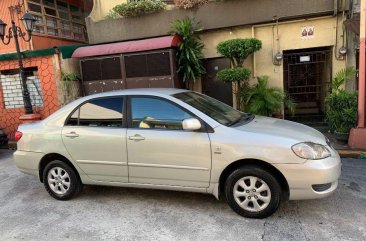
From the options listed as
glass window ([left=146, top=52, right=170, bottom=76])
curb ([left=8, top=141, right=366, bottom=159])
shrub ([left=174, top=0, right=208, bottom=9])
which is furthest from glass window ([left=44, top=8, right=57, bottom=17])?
curb ([left=8, top=141, right=366, bottom=159])

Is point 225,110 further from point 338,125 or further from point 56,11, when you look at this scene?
point 56,11

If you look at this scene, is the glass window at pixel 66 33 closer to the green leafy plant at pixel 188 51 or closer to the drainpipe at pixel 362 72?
the green leafy plant at pixel 188 51

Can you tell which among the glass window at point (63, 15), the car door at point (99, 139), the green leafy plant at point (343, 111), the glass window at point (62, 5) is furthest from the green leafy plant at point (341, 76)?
the glass window at point (62, 5)

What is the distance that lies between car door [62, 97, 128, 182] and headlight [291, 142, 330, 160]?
7.20 ft

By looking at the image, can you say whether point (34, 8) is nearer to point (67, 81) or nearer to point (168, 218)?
point (67, 81)

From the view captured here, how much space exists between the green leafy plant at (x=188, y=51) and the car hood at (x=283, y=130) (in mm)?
4757

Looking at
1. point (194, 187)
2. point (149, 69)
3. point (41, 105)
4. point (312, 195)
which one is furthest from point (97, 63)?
point (312, 195)

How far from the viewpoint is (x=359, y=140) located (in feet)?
22.1

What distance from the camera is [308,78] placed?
30.9ft

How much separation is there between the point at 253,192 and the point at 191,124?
109cm

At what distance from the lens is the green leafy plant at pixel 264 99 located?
27.4 feet

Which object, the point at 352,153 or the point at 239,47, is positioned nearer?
the point at 352,153

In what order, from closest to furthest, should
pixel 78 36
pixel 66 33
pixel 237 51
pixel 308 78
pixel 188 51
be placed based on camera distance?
pixel 237 51 → pixel 188 51 → pixel 308 78 → pixel 66 33 → pixel 78 36

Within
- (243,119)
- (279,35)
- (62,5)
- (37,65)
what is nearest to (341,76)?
(279,35)
